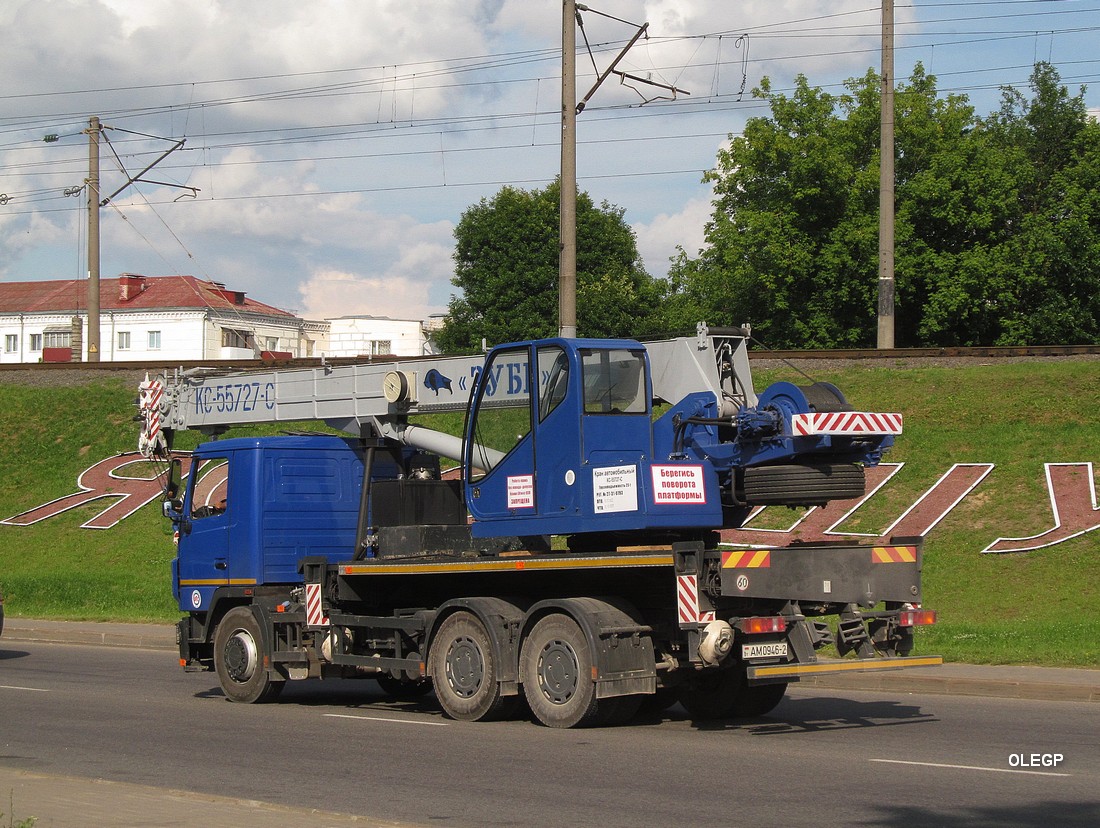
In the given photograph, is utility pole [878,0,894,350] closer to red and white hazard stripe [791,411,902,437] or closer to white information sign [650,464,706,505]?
white information sign [650,464,706,505]

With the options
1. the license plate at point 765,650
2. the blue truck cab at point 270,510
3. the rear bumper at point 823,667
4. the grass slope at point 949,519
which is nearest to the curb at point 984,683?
the grass slope at point 949,519

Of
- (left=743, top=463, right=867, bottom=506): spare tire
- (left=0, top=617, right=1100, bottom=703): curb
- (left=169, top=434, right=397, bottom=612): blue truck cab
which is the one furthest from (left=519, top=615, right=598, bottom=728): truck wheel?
(left=169, top=434, right=397, bottom=612): blue truck cab

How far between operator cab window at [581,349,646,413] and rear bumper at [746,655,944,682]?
8.86 ft

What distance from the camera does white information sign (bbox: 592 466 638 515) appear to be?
11.8 meters

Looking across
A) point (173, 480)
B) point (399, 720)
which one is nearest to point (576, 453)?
point (399, 720)

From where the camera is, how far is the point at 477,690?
12.6m

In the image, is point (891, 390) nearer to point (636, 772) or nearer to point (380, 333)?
point (636, 772)

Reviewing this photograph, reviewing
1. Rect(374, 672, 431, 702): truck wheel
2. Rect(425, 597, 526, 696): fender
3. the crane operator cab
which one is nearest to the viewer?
the crane operator cab

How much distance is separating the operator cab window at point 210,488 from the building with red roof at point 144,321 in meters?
68.6

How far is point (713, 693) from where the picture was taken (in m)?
13.1

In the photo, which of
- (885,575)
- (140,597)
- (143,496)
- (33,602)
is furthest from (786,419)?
(143,496)

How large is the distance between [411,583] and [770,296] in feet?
139

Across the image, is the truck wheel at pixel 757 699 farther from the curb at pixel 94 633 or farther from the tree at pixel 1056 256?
the tree at pixel 1056 256

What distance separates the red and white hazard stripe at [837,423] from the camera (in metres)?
11.2
